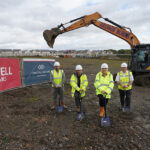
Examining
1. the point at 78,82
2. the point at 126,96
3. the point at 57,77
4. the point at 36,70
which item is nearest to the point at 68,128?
the point at 78,82

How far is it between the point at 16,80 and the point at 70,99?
3330 mm

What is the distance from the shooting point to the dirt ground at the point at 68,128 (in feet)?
11.0

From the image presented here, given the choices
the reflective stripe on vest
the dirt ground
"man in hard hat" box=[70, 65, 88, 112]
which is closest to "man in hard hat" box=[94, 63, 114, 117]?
"man in hard hat" box=[70, 65, 88, 112]

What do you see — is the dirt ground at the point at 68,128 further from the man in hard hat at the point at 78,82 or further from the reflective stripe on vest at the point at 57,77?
the reflective stripe on vest at the point at 57,77

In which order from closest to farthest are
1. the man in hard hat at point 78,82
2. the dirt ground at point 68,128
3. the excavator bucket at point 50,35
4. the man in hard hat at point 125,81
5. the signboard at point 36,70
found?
the dirt ground at point 68,128 → the man in hard hat at point 78,82 → the man in hard hat at point 125,81 → the signboard at point 36,70 → the excavator bucket at point 50,35

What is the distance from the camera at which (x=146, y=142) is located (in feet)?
11.4

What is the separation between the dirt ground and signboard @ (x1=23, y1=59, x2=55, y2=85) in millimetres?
2394

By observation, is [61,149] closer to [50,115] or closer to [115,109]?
[50,115]

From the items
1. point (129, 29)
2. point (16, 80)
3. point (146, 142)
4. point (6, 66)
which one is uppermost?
point (129, 29)

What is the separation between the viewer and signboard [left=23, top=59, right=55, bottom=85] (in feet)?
27.0

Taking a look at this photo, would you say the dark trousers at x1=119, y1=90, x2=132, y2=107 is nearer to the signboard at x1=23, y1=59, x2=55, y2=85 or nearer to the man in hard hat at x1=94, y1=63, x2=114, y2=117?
the man in hard hat at x1=94, y1=63, x2=114, y2=117

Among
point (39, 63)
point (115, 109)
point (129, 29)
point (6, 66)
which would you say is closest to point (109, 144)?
point (115, 109)

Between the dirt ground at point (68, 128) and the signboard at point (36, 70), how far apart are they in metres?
2.39

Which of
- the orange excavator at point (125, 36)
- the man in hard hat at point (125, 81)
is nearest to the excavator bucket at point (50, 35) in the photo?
the orange excavator at point (125, 36)
